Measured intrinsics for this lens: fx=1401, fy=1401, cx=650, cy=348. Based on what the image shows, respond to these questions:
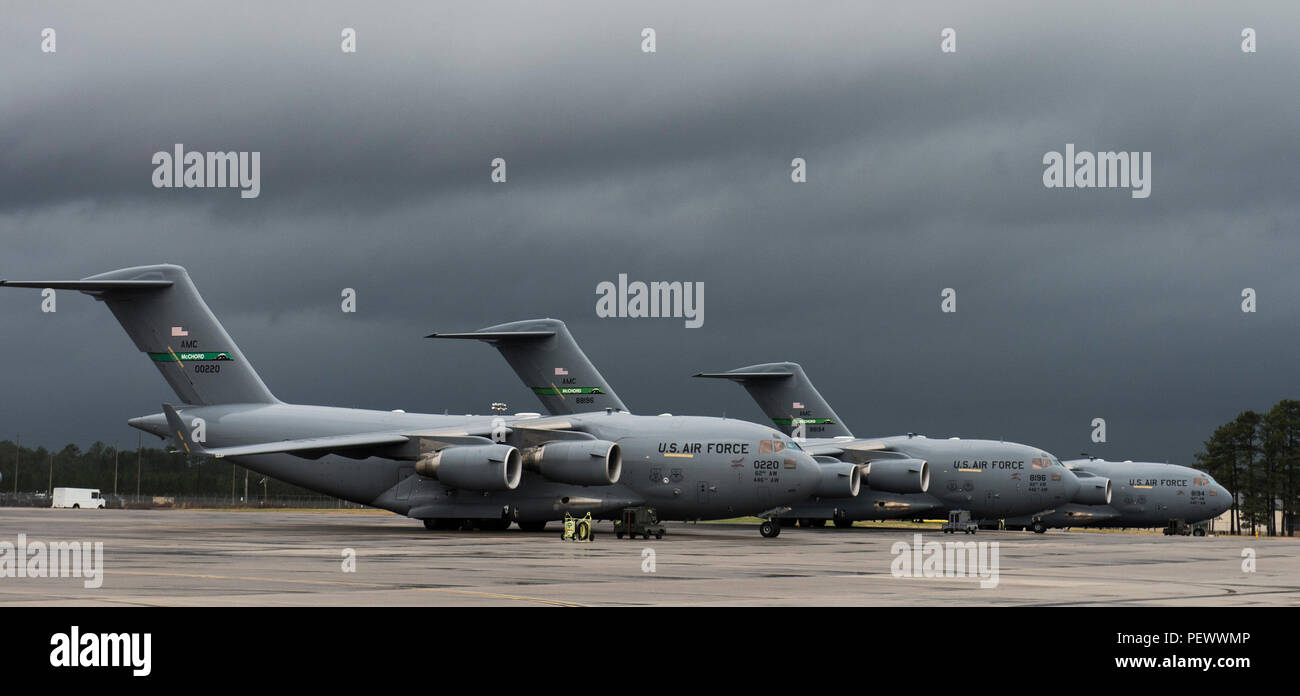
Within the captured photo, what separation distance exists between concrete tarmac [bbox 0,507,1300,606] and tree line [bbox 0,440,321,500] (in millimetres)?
111588

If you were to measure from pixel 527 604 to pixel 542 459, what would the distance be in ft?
91.8

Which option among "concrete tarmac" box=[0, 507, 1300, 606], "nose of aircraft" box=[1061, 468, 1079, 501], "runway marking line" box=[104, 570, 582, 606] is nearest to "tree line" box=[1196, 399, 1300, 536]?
"nose of aircraft" box=[1061, 468, 1079, 501]

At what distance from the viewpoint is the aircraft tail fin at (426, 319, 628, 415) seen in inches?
2596

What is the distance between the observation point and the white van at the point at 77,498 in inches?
4577

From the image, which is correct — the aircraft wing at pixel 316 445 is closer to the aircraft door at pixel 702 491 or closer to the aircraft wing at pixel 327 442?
the aircraft wing at pixel 327 442

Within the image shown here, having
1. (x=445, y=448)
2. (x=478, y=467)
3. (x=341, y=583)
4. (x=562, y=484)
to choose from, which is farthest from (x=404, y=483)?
(x=341, y=583)

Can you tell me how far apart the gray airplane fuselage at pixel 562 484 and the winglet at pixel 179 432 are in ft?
6.35

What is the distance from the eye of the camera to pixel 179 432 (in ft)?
165

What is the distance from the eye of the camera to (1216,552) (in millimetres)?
42500

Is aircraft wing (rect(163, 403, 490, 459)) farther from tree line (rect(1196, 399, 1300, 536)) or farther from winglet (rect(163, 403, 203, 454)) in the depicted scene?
tree line (rect(1196, 399, 1300, 536))

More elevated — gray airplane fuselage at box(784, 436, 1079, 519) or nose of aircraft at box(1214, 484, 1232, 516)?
gray airplane fuselage at box(784, 436, 1079, 519)
